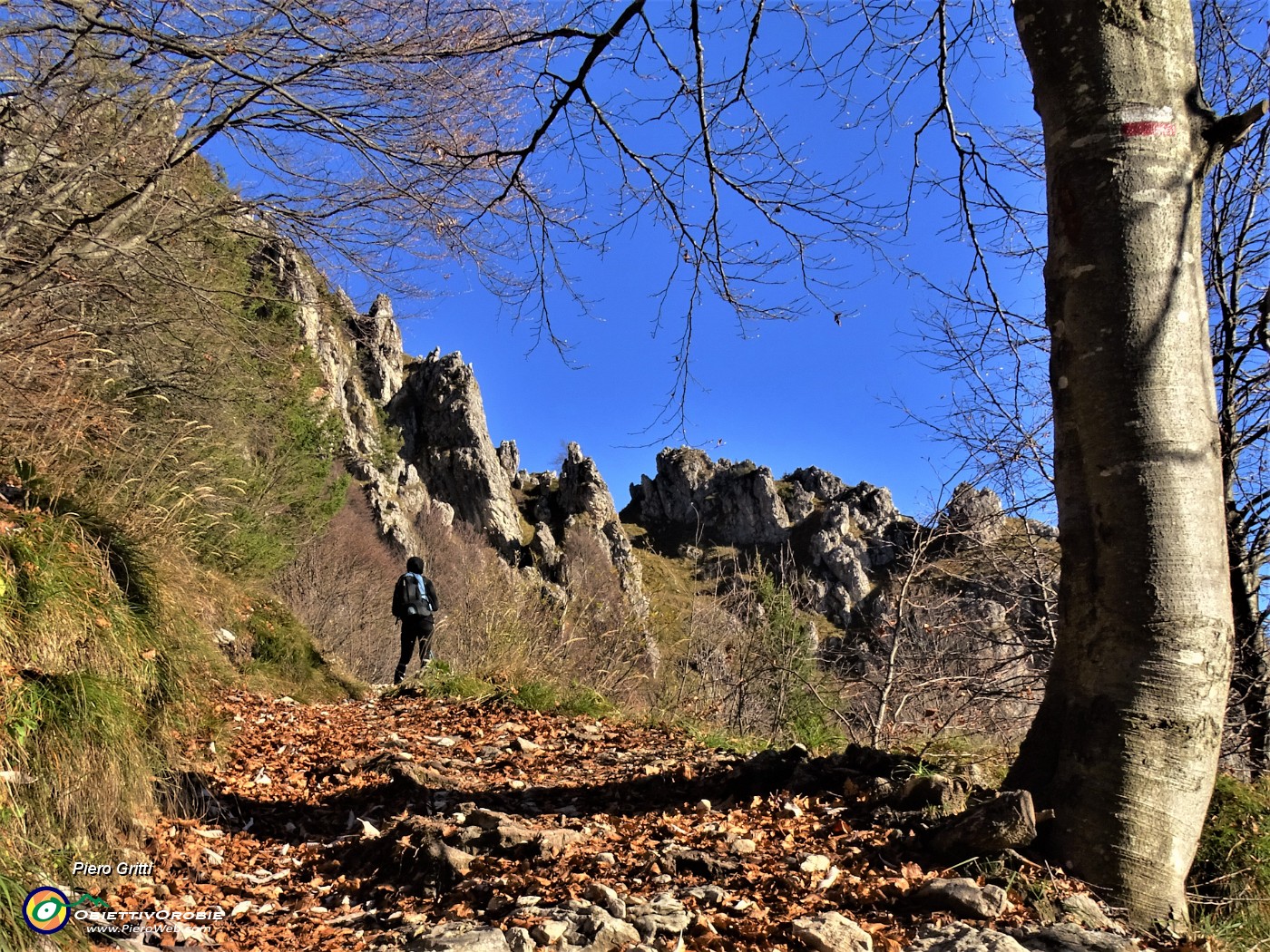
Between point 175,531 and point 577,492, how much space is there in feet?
197

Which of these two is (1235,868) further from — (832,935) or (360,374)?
(360,374)

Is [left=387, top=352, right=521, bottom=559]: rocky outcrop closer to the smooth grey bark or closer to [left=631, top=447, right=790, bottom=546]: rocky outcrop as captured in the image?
[left=631, top=447, right=790, bottom=546]: rocky outcrop

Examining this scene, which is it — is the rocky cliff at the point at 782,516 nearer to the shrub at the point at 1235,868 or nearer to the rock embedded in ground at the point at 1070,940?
the shrub at the point at 1235,868

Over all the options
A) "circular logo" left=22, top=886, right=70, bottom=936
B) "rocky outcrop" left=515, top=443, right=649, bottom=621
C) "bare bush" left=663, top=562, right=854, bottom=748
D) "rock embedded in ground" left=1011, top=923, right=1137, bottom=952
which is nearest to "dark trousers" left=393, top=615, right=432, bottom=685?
"bare bush" left=663, top=562, right=854, bottom=748

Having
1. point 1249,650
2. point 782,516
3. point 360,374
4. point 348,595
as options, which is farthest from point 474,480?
point 1249,650

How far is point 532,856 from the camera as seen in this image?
2.65 meters

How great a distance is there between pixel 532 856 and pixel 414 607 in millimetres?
7173

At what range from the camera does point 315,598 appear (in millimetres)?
23062

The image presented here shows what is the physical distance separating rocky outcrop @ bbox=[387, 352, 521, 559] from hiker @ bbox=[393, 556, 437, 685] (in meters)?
50.0

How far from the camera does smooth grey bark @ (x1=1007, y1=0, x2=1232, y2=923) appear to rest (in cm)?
228

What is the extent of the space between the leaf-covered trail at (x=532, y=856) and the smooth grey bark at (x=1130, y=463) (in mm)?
395

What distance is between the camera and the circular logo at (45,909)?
2.00 meters

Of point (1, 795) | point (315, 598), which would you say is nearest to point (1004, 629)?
point (1, 795)

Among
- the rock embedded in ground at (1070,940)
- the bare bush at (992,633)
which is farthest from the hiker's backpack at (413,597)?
the rock embedded in ground at (1070,940)
